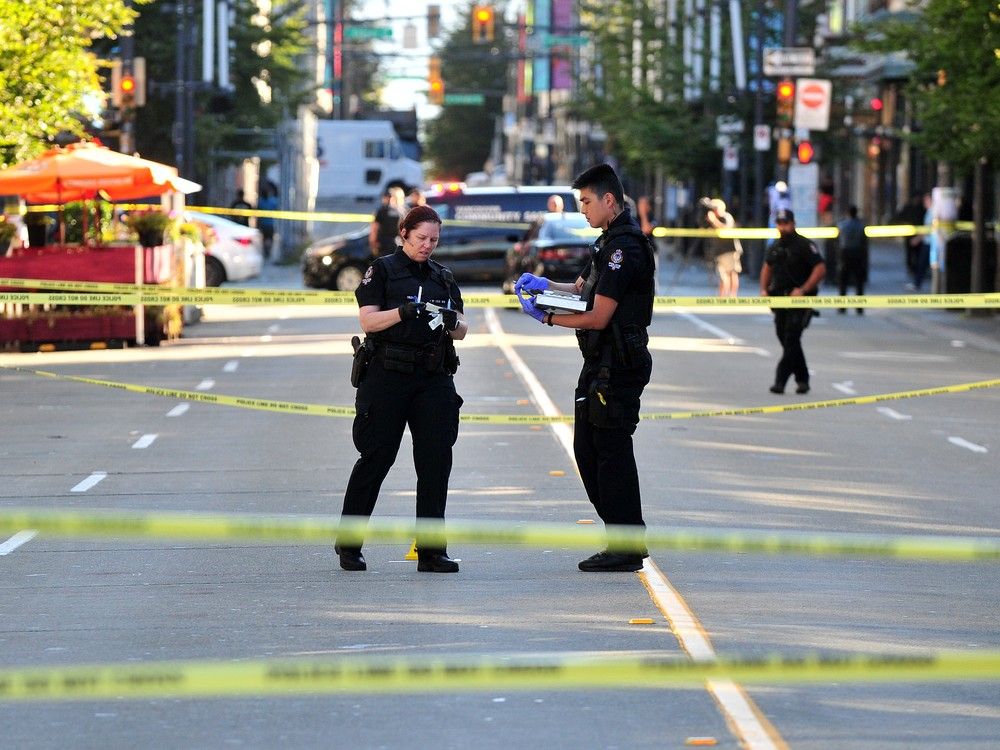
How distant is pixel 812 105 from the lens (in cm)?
3809

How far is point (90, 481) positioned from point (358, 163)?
2601 inches

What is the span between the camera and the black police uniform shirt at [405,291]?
9.55m

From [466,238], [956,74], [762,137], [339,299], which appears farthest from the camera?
[762,137]

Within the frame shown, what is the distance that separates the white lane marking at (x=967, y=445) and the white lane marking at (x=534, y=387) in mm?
2813

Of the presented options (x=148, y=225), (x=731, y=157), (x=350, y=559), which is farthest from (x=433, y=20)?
(x=350, y=559)

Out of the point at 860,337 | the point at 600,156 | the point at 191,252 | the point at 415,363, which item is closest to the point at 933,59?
the point at 860,337

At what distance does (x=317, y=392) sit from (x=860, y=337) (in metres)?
10.5

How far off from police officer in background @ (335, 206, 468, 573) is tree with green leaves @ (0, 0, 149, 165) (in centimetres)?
1475

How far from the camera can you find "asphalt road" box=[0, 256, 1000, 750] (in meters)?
6.80

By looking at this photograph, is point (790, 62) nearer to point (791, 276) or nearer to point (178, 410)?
point (791, 276)

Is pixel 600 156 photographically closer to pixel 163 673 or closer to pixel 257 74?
pixel 257 74

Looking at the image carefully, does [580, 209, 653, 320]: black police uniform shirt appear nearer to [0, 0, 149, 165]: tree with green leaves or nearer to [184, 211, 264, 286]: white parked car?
[0, 0, 149, 165]: tree with green leaves

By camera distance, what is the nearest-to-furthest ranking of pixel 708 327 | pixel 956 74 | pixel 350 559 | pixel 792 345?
pixel 350 559
pixel 792 345
pixel 956 74
pixel 708 327

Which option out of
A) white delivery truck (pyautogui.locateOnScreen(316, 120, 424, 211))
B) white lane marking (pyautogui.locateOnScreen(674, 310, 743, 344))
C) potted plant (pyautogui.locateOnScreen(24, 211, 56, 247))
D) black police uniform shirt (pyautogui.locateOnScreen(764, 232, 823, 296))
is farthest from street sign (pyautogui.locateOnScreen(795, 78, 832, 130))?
white delivery truck (pyautogui.locateOnScreen(316, 120, 424, 211))
